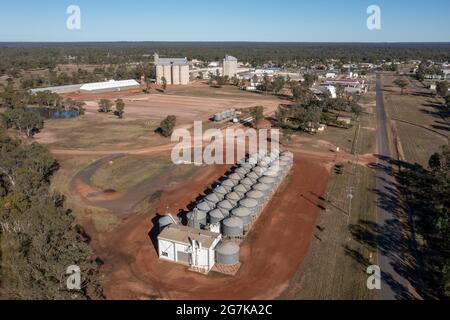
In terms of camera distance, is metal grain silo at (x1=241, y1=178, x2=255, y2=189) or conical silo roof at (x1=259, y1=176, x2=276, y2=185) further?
conical silo roof at (x1=259, y1=176, x2=276, y2=185)

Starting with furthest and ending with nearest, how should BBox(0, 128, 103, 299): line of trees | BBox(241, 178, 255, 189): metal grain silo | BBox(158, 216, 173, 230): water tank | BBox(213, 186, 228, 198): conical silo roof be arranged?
1. BBox(241, 178, 255, 189): metal grain silo
2. BBox(213, 186, 228, 198): conical silo roof
3. BBox(158, 216, 173, 230): water tank
4. BBox(0, 128, 103, 299): line of trees

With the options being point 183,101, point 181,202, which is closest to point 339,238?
point 181,202

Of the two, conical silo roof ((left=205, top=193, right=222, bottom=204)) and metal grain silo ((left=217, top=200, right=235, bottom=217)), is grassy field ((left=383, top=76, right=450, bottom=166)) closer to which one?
metal grain silo ((left=217, top=200, right=235, bottom=217))

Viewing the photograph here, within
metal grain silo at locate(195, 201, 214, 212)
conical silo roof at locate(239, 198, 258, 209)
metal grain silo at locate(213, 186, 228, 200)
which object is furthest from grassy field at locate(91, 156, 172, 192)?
conical silo roof at locate(239, 198, 258, 209)

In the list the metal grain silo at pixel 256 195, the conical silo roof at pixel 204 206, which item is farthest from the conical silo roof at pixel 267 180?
the conical silo roof at pixel 204 206

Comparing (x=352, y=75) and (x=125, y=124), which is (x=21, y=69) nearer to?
(x=125, y=124)

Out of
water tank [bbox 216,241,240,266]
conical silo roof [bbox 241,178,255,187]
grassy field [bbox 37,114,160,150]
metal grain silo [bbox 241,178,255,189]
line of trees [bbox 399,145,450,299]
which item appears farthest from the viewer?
grassy field [bbox 37,114,160,150]
